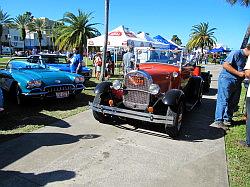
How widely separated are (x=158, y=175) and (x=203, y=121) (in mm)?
3592

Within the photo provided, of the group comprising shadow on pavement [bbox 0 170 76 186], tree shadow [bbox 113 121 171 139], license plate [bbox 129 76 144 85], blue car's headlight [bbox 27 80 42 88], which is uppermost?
license plate [bbox 129 76 144 85]

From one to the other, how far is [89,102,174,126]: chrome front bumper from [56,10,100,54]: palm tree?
60.2 feet

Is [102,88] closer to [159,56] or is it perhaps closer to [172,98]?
[172,98]

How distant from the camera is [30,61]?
1034cm

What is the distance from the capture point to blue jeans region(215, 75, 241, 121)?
21.7ft

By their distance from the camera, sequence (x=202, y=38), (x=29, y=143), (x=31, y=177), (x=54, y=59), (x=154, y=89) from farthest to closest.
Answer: (x=202, y=38) < (x=54, y=59) < (x=154, y=89) < (x=29, y=143) < (x=31, y=177)

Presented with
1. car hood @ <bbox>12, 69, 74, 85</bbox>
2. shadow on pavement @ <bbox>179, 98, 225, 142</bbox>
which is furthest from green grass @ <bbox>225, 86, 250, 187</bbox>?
car hood @ <bbox>12, 69, 74, 85</bbox>

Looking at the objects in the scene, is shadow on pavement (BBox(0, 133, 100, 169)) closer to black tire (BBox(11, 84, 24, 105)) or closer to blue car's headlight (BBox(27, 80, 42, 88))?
blue car's headlight (BBox(27, 80, 42, 88))

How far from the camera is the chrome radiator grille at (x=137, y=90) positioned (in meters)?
6.30

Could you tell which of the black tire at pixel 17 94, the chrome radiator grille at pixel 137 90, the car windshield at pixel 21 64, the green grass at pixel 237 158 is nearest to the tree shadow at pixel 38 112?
the black tire at pixel 17 94

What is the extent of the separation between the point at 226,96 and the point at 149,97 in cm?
183

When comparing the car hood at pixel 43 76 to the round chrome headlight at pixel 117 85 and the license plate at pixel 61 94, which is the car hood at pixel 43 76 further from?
the round chrome headlight at pixel 117 85

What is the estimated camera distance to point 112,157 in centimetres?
491

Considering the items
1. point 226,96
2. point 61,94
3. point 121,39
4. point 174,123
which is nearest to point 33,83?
point 61,94
